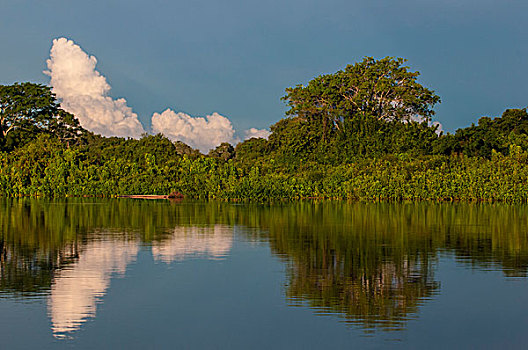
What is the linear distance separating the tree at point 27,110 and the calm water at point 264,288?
1941 inches

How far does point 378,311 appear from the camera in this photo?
8.51 m

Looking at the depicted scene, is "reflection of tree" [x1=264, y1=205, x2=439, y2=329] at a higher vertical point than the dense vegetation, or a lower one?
lower

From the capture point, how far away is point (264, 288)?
34.0ft

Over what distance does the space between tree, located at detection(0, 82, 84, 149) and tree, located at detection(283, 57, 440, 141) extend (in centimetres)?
2582

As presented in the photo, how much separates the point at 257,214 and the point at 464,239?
11.1 metres

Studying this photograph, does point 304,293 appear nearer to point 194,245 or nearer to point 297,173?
point 194,245

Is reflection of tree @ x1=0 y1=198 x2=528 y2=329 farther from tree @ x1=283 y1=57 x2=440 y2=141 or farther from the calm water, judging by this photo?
tree @ x1=283 y1=57 x2=440 y2=141

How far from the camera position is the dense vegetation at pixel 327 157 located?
39438 mm

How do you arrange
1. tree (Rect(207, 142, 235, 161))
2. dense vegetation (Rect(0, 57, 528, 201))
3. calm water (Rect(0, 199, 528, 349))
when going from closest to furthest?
calm water (Rect(0, 199, 528, 349)) → dense vegetation (Rect(0, 57, 528, 201)) → tree (Rect(207, 142, 235, 161))

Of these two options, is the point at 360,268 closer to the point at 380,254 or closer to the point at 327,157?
the point at 380,254

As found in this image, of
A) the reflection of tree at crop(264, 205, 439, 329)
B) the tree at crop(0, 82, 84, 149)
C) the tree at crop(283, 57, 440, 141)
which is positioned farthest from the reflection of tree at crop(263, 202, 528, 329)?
the tree at crop(0, 82, 84, 149)

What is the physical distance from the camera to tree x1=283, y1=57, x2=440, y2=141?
54.9 metres

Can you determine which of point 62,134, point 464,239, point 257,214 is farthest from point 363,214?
point 62,134

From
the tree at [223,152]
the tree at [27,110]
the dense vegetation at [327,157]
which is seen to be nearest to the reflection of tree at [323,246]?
the dense vegetation at [327,157]
